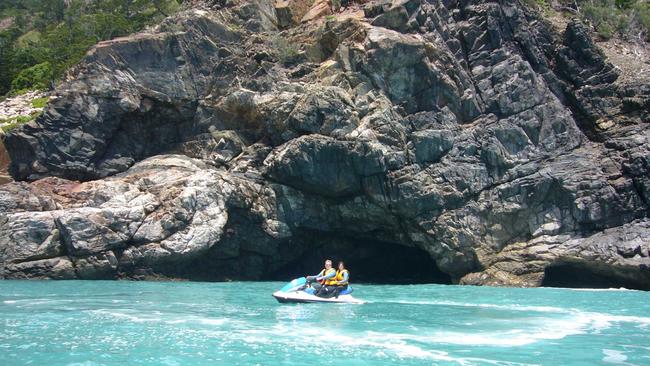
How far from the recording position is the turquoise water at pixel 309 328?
14.1 metres

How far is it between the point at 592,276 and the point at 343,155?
14373mm

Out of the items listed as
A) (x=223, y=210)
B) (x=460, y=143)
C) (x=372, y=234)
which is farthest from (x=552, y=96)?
(x=223, y=210)

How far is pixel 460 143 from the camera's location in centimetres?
3478

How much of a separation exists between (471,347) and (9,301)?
15687 mm

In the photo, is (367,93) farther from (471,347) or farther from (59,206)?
(471,347)

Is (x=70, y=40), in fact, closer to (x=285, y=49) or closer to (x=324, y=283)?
(x=285, y=49)

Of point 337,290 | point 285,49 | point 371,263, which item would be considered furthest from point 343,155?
point 337,290

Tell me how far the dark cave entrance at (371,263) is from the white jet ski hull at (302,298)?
12.4m

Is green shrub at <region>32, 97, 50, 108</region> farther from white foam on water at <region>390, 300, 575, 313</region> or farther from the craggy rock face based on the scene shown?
white foam on water at <region>390, 300, 575, 313</region>

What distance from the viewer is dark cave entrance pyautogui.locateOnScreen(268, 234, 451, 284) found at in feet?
124

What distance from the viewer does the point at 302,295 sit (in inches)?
948

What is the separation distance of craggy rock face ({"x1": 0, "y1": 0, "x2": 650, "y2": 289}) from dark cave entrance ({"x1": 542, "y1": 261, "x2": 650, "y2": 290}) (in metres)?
0.12

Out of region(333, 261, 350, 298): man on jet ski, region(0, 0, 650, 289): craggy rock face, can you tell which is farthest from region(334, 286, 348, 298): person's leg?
region(0, 0, 650, 289): craggy rock face

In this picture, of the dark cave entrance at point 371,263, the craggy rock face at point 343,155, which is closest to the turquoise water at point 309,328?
the craggy rock face at point 343,155
